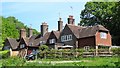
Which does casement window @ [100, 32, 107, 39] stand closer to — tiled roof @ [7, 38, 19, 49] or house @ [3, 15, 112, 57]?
house @ [3, 15, 112, 57]

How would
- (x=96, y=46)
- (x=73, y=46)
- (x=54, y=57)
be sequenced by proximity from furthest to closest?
(x=73, y=46)
(x=96, y=46)
(x=54, y=57)

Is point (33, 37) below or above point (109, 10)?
below

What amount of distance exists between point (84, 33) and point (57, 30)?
7376 millimetres

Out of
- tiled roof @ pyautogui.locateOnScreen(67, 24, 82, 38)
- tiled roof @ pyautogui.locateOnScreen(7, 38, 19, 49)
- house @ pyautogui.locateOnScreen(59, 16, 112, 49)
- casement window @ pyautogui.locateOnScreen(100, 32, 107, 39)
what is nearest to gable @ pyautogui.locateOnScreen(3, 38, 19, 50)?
tiled roof @ pyautogui.locateOnScreen(7, 38, 19, 49)

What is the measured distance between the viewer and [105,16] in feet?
214

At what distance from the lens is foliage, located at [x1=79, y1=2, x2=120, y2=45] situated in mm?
60575

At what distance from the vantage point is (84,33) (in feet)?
166

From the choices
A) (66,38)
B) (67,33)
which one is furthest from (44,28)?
(67,33)

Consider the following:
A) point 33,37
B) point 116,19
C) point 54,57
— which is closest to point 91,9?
point 116,19

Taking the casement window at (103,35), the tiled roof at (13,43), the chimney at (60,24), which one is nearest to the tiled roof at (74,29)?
the chimney at (60,24)

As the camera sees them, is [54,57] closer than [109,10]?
Yes

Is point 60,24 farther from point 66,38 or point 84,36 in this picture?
point 84,36

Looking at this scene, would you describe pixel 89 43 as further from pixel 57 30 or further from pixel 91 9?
pixel 91 9

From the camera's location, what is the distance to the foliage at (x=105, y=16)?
60.6 meters
